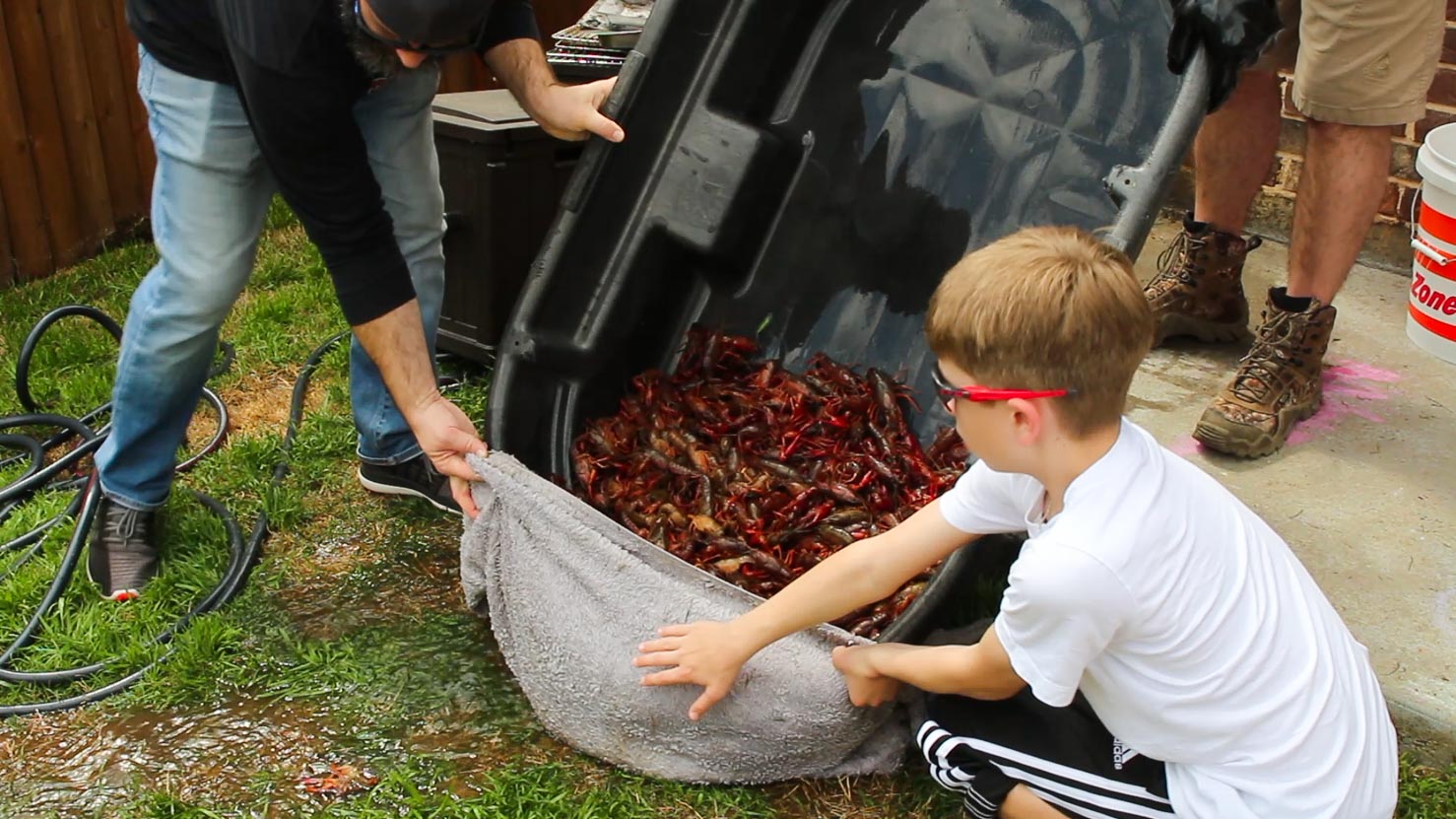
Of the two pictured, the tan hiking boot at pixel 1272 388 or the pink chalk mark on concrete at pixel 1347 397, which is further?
the pink chalk mark on concrete at pixel 1347 397

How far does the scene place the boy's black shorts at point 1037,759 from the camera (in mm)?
2215

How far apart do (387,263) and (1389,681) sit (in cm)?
234

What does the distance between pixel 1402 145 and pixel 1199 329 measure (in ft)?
4.12

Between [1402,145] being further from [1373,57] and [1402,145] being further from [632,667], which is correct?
[632,667]

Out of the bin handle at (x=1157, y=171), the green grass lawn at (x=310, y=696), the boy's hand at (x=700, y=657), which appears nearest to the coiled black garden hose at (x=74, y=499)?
the green grass lawn at (x=310, y=696)

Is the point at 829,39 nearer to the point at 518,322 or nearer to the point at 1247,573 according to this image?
the point at 518,322

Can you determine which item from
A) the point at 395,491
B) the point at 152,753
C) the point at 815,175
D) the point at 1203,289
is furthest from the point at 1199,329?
the point at 152,753

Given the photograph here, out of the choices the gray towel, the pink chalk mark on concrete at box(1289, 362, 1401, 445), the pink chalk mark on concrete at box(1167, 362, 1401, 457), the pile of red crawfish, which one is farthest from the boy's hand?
the pink chalk mark on concrete at box(1289, 362, 1401, 445)

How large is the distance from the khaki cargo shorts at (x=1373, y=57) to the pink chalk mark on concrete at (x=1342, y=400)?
0.81 metres

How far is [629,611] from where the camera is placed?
256cm

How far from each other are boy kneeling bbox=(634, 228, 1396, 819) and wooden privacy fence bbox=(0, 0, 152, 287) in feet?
15.6

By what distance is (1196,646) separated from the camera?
1.98 m

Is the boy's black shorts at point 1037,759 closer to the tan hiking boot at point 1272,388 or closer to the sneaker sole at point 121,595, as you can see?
the tan hiking boot at point 1272,388

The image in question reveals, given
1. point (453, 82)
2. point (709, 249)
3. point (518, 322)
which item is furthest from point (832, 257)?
point (453, 82)
